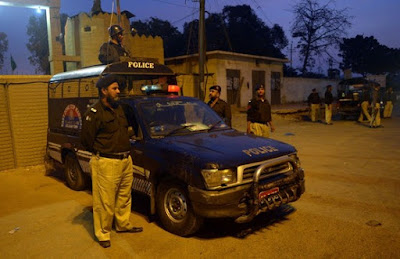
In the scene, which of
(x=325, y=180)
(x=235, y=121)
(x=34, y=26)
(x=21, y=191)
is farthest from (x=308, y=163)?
(x=34, y=26)

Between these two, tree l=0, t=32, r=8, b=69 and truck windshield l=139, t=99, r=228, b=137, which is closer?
truck windshield l=139, t=99, r=228, b=137

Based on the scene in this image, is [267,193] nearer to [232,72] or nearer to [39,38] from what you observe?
[232,72]

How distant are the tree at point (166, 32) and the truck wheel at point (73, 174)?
2589 cm

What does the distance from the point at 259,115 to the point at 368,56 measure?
48121 millimetres

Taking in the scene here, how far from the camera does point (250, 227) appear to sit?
15.2 ft

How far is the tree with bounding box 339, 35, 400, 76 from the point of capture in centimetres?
4800

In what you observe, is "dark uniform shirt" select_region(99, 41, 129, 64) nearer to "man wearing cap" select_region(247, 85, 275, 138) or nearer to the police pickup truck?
the police pickup truck

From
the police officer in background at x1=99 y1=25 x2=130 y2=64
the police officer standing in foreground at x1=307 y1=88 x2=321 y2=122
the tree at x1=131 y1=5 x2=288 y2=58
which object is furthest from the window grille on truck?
the tree at x1=131 y1=5 x2=288 y2=58

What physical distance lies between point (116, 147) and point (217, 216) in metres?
1.41

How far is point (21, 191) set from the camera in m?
6.95

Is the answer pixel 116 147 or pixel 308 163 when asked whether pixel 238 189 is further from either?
pixel 308 163

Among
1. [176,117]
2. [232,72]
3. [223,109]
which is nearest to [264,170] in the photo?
[176,117]

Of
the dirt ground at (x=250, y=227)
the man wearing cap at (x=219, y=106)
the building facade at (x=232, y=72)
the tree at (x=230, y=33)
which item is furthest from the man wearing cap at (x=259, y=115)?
the tree at (x=230, y=33)

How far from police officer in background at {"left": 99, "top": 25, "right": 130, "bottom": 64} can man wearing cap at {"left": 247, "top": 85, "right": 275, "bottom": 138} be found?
2.76 metres
